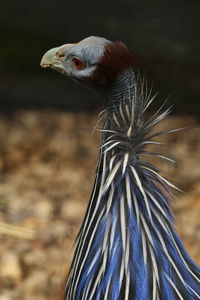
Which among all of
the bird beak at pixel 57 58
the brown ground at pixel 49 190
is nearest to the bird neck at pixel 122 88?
the bird beak at pixel 57 58

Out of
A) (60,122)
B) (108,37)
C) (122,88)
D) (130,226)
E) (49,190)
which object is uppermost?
(108,37)

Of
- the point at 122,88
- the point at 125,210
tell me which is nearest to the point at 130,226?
the point at 125,210

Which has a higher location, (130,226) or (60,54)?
(60,54)

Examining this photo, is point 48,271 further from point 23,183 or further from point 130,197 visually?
point 130,197

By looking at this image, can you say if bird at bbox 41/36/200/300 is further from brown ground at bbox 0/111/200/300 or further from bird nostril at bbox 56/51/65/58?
brown ground at bbox 0/111/200/300

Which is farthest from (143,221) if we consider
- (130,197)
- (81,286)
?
(81,286)

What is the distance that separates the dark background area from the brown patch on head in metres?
1.62

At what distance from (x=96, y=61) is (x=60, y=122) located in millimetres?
2241

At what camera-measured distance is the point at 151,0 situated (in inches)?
135

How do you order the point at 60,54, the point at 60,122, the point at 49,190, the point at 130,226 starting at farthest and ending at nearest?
the point at 60,122 < the point at 49,190 < the point at 60,54 < the point at 130,226

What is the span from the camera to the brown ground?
116 inches

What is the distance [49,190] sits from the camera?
3523mm

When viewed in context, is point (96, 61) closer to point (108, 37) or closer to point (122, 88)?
point (122, 88)

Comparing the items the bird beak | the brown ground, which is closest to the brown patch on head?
the bird beak
